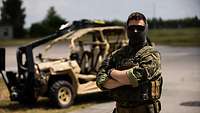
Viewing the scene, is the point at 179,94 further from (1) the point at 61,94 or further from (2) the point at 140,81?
(2) the point at 140,81

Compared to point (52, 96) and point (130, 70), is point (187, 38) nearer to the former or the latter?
point (52, 96)

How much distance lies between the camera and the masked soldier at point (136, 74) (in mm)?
4168

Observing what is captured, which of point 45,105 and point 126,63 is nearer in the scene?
point 126,63

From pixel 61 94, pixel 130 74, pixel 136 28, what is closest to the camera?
pixel 130 74

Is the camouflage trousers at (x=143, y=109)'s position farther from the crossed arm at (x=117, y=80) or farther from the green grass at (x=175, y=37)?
the green grass at (x=175, y=37)

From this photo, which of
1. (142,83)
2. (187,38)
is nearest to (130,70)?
(142,83)

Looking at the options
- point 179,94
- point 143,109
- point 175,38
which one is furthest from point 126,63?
point 175,38

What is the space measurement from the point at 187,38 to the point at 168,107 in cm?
4177

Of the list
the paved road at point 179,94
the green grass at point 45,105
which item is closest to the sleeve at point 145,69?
the paved road at point 179,94

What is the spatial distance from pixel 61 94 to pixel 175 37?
152ft

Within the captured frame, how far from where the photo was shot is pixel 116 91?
4301 mm

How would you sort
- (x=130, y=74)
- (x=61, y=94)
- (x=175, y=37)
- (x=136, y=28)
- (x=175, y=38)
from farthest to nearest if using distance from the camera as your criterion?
(x=175, y=37) < (x=175, y=38) < (x=61, y=94) < (x=136, y=28) < (x=130, y=74)

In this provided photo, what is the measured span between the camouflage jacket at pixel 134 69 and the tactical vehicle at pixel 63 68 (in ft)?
23.2

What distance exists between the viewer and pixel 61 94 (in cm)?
1144
